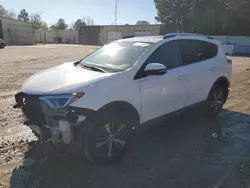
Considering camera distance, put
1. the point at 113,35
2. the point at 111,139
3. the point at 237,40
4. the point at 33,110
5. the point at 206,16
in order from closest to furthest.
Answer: the point at 33,110, the point at 111,139, the point at 237,40, the point at 206,16, the point at 113,35

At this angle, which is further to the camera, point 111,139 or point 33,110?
point 111,139

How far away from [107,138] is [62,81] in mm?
1031

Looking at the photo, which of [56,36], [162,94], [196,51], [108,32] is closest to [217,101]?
[196,51]

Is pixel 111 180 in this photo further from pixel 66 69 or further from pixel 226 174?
pixel 66 69

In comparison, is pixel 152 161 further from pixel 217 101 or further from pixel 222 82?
pixel 222 82

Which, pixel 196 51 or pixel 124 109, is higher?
pixel 196 51

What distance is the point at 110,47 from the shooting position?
18.3 feet

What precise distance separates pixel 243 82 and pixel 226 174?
8.47 metres

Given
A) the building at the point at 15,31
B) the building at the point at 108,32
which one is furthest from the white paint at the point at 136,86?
the building at the point at 15,31

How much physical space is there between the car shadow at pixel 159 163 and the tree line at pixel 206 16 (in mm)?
36619

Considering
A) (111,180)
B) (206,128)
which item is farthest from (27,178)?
(206,128)

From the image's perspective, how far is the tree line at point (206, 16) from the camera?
39.2 metres

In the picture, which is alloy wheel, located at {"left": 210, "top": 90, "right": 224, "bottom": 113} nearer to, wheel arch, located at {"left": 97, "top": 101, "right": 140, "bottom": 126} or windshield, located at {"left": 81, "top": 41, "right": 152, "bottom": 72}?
windshield, located at {"left": 81, "top": 41, "right": 152, "bottom": 72}

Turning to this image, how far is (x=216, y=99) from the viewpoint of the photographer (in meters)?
6.54
